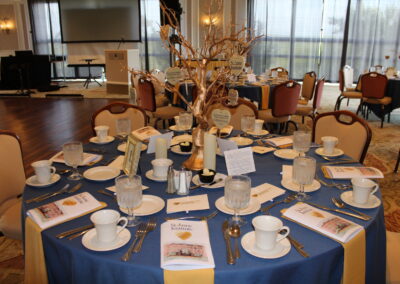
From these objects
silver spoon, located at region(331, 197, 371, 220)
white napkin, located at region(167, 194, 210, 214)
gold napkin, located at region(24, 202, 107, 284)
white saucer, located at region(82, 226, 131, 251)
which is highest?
white napkin, located at region(167, 194, 210, 214)

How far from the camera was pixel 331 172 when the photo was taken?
1.81 m

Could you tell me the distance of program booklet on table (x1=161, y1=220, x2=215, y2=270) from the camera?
1111 mm

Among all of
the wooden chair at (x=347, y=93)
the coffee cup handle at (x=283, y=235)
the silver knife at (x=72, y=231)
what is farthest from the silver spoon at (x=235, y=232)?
the wooden chair at (x=347, y=93)

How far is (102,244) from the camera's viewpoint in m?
1.21

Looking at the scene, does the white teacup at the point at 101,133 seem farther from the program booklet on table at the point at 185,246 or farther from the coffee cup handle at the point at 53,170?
the program booklet on table at the point at 185,246

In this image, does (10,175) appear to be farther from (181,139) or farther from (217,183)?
(217,183)

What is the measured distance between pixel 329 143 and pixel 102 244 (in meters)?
1.45

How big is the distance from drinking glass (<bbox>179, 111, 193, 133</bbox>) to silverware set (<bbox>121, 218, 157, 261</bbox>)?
1334 millimetres

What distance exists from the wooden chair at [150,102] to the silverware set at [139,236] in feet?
11.4

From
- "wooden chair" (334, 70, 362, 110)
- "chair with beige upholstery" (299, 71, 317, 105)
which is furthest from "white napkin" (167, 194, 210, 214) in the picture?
"wooden chair" (334, 70, 362, 110)

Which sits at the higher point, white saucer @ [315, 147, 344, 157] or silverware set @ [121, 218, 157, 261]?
white saucer @ [315, 147, 344, 157]

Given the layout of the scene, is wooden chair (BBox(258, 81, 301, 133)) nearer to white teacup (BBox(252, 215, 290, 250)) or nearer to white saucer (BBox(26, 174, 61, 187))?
white saucer (BBox(26, 174, 61, 187))

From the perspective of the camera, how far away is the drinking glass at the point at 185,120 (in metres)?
2.62

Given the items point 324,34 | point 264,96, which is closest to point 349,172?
point 264,96
